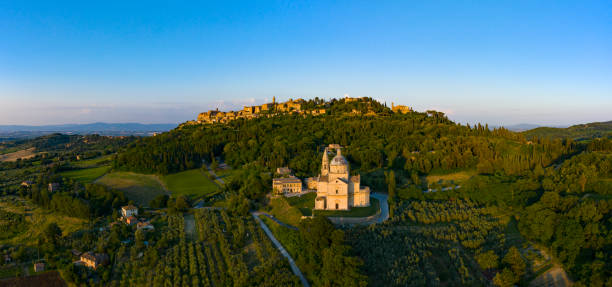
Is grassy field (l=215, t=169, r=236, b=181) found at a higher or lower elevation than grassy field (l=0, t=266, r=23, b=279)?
higher

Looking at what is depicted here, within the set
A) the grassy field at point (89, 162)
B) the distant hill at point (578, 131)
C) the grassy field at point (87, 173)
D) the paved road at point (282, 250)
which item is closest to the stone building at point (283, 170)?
the paved road at point (282, 250)

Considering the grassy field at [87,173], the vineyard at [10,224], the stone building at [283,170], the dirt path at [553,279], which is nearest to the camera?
the dirt path at [553,279]

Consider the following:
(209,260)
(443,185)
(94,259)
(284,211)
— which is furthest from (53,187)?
(443,185)

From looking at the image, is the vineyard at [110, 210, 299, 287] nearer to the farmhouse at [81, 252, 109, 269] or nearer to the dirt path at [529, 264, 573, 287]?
the farmhouse at [81, 252, 109, 269]

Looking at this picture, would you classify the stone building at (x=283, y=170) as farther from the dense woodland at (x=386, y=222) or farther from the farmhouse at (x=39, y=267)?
the farmhouse at (x=39, y=267)

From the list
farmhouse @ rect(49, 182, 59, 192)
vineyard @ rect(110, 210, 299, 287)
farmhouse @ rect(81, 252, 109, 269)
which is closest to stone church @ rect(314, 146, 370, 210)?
vineyard @ rect(110, 210, 299, 287)

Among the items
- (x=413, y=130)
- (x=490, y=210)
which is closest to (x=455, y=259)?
(x=490, y=210)

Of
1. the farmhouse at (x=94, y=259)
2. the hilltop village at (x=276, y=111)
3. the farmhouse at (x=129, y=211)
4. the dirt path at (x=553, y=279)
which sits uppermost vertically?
the hilltop village at (x=276, y=111)

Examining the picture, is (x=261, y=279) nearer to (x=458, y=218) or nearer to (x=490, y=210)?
(x=458, y=218)
